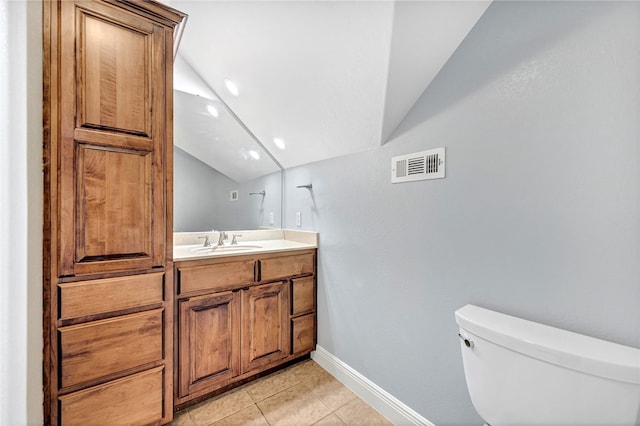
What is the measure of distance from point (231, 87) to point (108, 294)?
147 cm

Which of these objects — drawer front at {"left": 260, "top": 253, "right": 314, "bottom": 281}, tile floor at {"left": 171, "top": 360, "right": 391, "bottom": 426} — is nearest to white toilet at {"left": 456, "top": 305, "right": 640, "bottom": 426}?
tile floor at {"left": 171, "top": 360, "right": 391, "bottom": 426}

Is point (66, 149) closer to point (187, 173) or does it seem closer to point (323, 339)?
point (187, 173)

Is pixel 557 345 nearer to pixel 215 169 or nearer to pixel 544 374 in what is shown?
pixel 544 374

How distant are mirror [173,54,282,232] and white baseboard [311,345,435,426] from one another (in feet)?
3.81

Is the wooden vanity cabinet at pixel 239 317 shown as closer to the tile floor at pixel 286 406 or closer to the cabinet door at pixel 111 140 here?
the tile floor at pixel 286 406

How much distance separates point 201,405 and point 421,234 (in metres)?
1.63

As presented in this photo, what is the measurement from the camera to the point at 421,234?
135cm

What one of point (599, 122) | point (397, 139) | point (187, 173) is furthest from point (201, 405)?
point (599, 122)

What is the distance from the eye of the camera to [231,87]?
189 centimetres

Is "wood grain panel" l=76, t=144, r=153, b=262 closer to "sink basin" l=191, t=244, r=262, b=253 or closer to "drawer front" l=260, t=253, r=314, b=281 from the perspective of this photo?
"sink basin" l=191, t=244, r=262, b=253

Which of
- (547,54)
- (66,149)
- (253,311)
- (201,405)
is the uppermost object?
(547,54)

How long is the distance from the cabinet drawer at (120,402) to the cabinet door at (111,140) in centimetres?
53

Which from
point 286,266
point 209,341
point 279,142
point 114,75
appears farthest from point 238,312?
point 114,75

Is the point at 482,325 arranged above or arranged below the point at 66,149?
below
